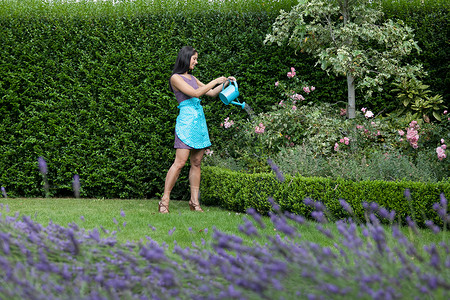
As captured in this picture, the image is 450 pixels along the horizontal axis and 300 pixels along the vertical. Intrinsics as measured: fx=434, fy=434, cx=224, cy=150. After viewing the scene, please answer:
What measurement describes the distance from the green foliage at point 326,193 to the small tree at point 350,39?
2014 millimetres

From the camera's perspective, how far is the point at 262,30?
7391 millimetres

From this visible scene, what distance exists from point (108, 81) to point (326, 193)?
13.6 ft

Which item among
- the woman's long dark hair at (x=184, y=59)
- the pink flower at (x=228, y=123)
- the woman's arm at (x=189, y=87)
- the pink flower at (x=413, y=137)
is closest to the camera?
the woman's arm at (x=189, y=87)

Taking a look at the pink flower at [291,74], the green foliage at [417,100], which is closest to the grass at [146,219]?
the pink flower at [291,74]

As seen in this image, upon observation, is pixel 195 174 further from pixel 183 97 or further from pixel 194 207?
pixel 183 97

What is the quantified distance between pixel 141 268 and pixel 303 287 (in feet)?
2.34

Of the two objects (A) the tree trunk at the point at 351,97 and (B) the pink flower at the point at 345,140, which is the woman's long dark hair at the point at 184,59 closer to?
(B) the pink flower at the point at 345,140

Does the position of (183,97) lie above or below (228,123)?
above

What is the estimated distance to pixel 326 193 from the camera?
5.03 meters

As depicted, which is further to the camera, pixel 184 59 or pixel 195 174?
pixel 195 174

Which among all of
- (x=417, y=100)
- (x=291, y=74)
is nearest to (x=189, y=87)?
(x=291, y=74)

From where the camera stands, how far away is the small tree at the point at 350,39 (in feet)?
21.0

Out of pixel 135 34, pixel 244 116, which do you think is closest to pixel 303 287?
pixel 244 116

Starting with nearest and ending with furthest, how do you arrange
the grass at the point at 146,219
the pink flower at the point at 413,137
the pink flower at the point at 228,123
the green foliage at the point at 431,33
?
1. the grass at the point at 146,219
2. the pink flower at the point at 413,137
3. the pink flower at the point at 228,123
4. the green foliage at the point at 431,33
